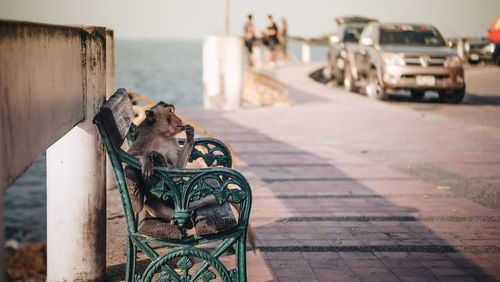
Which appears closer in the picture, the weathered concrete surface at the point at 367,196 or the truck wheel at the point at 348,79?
the weathered concrete surface at the point at 367,196

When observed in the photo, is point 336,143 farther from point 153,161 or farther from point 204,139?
point 153,161

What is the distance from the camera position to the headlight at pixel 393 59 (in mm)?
15607

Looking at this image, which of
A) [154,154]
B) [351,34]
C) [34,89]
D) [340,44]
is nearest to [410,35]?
[340,44]

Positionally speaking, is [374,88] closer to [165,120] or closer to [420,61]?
[420,61]

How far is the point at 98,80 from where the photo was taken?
156 inches

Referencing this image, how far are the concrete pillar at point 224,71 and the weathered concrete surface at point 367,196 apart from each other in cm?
303

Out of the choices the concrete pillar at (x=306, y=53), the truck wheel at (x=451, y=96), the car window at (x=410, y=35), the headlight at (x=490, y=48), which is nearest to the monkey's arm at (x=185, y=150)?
the truck wheel at (x=451, y=96)

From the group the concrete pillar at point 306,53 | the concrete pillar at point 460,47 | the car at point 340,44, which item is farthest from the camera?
the concrete pillar at point 306,53

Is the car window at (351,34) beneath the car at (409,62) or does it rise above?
above

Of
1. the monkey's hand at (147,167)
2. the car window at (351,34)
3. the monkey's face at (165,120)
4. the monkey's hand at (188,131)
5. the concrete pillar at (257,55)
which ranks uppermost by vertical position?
the car window at (351,34)

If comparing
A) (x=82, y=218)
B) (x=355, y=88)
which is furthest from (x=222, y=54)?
(x=82, y=218)

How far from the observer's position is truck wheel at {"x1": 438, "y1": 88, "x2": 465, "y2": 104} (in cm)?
1596

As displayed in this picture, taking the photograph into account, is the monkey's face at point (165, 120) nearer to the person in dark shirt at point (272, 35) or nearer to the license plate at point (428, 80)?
the license plate at point (428, 80)

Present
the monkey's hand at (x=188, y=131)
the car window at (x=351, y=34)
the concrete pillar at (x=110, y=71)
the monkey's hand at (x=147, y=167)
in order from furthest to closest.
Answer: the car window at (x=351, y=34), the concrete pillar at (x=110, y=71), the monkey's hand at (x=188, y=131), the monkey's hand at (x=147, y=167)
